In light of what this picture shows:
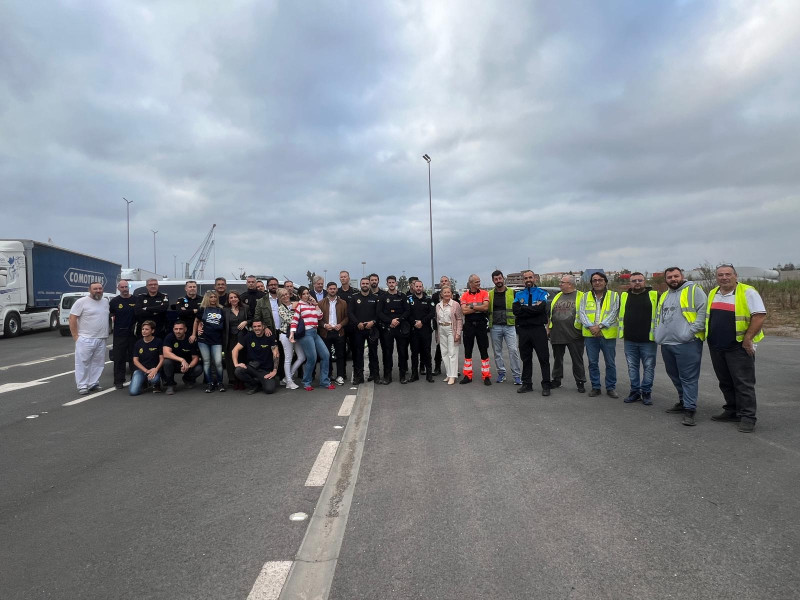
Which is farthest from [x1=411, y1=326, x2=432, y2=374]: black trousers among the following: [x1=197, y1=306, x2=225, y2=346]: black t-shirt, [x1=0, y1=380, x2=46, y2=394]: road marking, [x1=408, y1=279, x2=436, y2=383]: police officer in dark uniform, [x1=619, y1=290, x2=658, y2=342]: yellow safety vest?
[x1=0, y1=380, x2=46, y2=394]: road marking

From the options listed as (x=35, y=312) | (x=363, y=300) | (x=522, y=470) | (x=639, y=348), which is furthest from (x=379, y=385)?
(x=35, y=312)

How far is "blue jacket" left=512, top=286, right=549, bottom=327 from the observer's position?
327 inches

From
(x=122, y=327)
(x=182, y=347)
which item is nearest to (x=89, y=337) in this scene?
(x=122, y=327)

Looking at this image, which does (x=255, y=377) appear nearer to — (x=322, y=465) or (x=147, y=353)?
(x=147, y=353)

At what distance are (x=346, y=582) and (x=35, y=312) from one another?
86.0 feet

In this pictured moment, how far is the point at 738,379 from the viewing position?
592cm

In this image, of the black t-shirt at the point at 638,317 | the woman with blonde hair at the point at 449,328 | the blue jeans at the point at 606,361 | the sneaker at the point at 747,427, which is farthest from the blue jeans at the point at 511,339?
the sneaker at the point at 747,427

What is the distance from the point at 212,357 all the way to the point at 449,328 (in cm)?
425

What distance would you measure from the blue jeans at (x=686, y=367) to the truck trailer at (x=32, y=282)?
877 inches

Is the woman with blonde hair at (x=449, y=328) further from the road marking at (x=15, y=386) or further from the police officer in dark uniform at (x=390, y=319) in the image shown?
the road marking at (x=15, y=386)

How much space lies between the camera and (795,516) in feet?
11.5

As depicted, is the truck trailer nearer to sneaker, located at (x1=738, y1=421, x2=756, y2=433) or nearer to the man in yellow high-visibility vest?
→ the man in yellow high-visibility vest

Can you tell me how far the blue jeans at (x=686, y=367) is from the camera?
621 cm

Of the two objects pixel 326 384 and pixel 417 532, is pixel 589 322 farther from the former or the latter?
pixel 417 532
